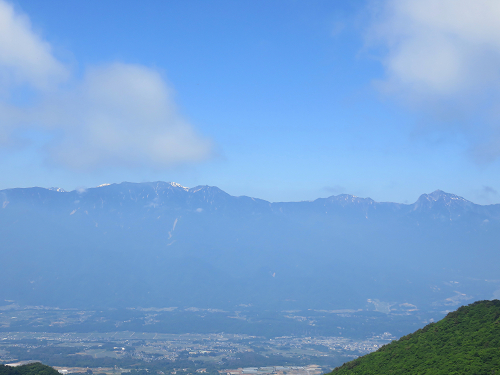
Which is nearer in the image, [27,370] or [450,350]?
[450,350]

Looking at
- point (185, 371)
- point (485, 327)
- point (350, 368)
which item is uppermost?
point (485, 327)

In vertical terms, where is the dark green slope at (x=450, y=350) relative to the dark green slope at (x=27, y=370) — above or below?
above

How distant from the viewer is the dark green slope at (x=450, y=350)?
27.5m

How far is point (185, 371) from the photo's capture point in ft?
361

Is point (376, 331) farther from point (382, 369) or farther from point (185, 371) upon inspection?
point (382, 369)

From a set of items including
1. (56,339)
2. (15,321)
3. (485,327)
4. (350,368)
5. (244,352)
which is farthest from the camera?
(15,321)

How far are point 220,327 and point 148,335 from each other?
36082 mm

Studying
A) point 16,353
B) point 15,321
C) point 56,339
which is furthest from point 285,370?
point 15,321

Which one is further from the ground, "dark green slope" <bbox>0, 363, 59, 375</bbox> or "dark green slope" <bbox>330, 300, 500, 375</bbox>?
"dark green slope" <bbox>330, 300, 500, 375</bbox>

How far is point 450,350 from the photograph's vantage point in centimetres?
3228

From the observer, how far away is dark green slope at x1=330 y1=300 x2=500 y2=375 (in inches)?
1081

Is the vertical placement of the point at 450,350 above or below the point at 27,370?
above

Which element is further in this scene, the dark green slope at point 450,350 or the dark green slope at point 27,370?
the dark green slope at point 27,370

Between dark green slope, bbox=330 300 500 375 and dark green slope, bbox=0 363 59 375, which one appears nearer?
dark green slope, bbox=330 300 500 375
